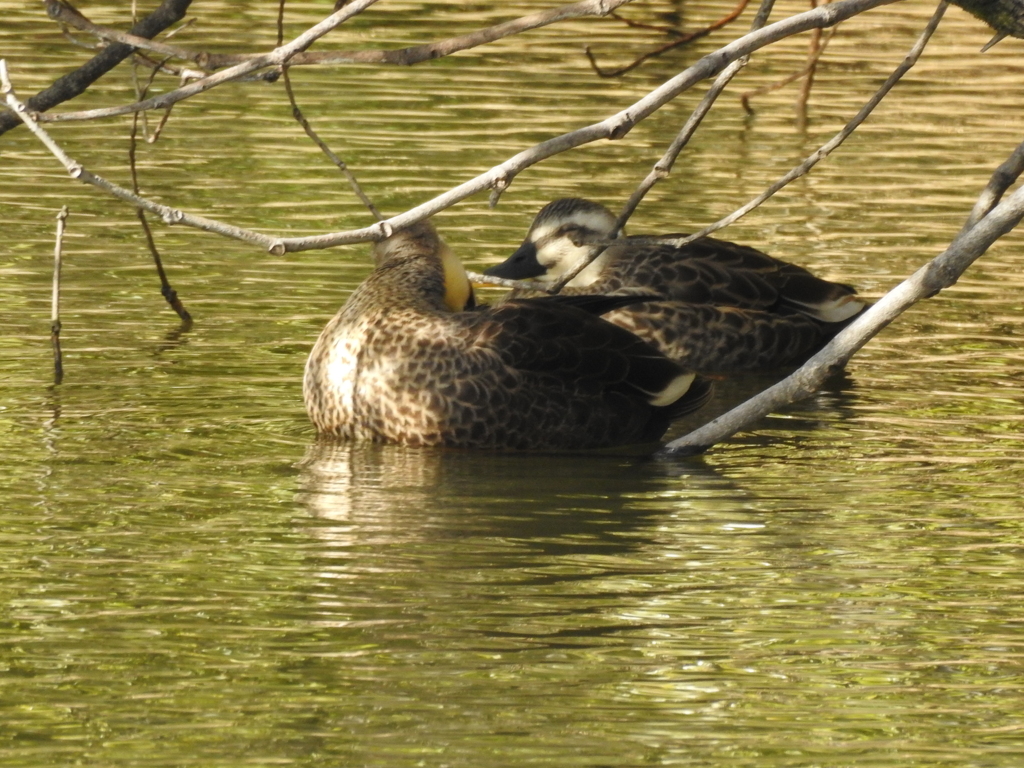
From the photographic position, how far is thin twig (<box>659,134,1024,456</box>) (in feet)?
18.7

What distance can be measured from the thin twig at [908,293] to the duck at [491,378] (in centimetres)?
145

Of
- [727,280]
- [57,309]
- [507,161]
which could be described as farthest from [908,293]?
[727,280]

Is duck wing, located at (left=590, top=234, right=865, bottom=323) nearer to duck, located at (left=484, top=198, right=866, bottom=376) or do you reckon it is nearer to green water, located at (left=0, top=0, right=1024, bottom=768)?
duck, located at (left=484, top=198, right=866, bottom=376)

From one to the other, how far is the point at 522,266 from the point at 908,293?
14.0ft

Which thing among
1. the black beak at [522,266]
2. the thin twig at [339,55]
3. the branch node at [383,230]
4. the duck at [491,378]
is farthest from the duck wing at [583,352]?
the thin twig at [339,55]

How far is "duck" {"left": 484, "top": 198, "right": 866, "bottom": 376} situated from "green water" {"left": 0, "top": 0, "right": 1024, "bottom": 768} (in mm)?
375

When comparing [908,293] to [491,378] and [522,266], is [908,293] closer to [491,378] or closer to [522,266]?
[491,378]

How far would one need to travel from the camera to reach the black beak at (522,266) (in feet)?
32.6

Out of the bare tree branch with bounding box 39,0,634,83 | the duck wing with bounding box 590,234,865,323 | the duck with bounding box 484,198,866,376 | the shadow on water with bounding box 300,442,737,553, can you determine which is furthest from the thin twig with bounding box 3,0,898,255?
the duck wing with bounding box 590,234,865,323

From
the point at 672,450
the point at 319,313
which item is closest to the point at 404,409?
the point at 672,450

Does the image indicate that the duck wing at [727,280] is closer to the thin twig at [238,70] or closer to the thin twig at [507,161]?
the thin twig at [507,161]

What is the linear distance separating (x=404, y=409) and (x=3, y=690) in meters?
3.00

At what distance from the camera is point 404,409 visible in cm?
792

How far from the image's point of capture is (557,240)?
394 inches
